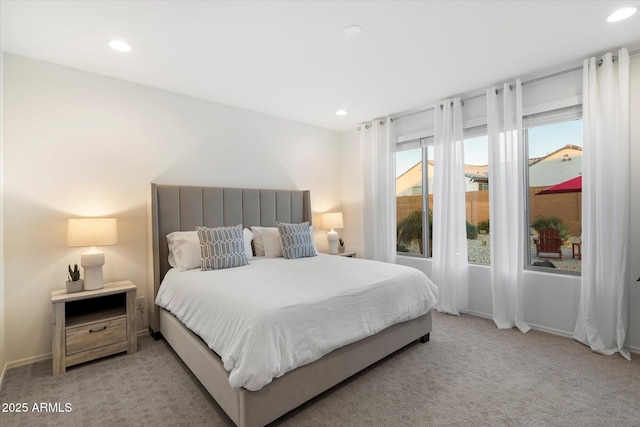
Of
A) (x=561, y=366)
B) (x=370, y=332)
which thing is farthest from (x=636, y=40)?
(x=370, y=332)

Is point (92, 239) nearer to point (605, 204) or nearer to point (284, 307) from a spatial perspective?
point (284, 307)

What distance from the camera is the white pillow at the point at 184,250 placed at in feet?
9.48

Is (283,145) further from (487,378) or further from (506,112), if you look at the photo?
(487,378)

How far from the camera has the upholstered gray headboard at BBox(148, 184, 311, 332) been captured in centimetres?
301

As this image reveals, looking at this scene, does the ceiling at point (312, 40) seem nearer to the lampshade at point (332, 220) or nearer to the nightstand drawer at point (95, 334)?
the lampshade at point (332, 220)

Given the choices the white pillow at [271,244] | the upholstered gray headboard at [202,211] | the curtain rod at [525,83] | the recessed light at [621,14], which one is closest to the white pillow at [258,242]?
the white pillow at [271,244]

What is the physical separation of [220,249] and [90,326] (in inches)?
46.6

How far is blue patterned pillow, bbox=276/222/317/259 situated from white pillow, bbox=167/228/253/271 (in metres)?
0.51

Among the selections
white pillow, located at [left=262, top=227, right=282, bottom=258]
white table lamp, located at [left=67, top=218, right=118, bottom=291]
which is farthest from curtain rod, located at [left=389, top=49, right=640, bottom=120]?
white table lamp, located at [left=67, top=218, right=118, bottom=291]

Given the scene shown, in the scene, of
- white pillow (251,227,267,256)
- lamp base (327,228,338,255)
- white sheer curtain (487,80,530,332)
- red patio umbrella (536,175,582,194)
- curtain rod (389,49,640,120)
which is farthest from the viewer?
lamp base (327,228,338,255)

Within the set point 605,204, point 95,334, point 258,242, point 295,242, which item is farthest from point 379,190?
point 95,334

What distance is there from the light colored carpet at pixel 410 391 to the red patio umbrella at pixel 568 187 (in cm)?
149

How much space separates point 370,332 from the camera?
7.16ft

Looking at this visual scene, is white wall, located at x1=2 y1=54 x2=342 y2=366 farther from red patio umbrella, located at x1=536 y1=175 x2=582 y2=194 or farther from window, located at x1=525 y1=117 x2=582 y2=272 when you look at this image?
red patio umbrella, located at x1=536 y1=175 x2=582 y2=194
